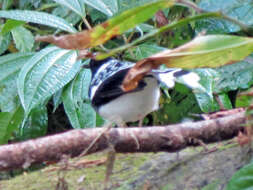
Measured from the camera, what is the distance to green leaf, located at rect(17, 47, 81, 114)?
1.56 meters

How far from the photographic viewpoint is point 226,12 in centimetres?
141

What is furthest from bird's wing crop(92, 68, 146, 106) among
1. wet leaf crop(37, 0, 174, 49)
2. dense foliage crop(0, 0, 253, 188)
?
wet leaf crop(37, 0, 174, 49)

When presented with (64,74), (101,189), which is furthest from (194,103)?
(101,189)

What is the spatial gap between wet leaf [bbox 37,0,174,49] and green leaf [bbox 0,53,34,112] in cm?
101

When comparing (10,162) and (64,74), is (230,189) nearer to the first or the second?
(10,162)

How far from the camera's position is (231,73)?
1556 mm

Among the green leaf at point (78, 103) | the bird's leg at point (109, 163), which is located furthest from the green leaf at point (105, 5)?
the bird's leg at point (109, 163)

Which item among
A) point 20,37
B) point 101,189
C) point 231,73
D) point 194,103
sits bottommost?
point 194,103

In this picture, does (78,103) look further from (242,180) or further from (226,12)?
(242,180)

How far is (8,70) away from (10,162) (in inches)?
47.3

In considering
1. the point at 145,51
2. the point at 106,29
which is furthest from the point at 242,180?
the point at 145,51

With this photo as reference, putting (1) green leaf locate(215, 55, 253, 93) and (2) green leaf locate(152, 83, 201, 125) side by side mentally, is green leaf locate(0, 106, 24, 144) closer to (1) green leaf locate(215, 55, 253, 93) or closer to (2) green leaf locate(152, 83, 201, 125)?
(2) green leaf locate(152, 83, 201, 125)

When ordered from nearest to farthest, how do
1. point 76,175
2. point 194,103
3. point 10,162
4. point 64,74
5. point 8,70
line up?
point 10,162 < point 76,175 < point 64,74 < point 8,70 < point 194,103

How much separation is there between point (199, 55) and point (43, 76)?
0.76 metres
